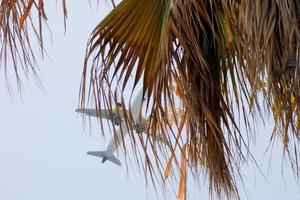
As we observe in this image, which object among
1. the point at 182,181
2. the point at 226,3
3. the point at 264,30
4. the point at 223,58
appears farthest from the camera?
the point at 182,181

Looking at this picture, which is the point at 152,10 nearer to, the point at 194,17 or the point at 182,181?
the point at 194,17

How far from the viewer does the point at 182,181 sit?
447 cm

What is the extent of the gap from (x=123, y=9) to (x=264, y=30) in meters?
0.95

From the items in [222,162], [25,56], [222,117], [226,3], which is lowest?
[222,162]

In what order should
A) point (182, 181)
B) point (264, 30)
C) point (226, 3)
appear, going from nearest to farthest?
1. point (264, 30)
2. point (226, 3)
3. point (182, 181)

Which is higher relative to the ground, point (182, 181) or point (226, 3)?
point (226, 3)

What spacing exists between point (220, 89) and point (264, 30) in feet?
2.40

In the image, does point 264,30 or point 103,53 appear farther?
point 103,53

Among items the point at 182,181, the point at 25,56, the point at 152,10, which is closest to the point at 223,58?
the point at 152,10

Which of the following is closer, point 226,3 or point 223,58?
point 226,3

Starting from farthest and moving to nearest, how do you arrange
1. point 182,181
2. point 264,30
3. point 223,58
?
point 182,181 < point 223,58 < point 264,30

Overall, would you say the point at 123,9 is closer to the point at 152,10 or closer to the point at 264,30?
the point at 152,10

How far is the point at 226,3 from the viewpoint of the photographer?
12.8ft

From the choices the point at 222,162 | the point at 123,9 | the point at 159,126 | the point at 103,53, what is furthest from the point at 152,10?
the point at 222,162
